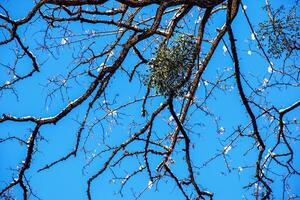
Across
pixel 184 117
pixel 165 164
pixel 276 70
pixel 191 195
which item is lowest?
pixel 191 195

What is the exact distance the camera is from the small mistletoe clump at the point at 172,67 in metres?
3.60

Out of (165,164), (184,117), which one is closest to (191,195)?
(165,164)

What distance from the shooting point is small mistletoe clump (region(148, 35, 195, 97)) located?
11.8ft

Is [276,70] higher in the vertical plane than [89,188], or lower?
higher

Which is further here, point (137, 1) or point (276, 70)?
point (276, 70)

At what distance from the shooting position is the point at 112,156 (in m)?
4.58

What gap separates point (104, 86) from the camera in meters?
4.32

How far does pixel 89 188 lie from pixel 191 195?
1035 mm

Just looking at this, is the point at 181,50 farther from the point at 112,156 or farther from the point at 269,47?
the point at 112,156

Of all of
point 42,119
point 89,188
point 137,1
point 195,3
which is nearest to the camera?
point 137,1

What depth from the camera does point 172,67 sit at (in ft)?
11.8

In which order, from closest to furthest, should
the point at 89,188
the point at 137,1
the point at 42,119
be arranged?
the point at 137,1, the point at 42,119, the point at 89,188

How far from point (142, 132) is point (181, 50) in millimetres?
1253

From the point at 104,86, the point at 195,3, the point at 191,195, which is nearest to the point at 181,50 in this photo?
the point at 195,3
